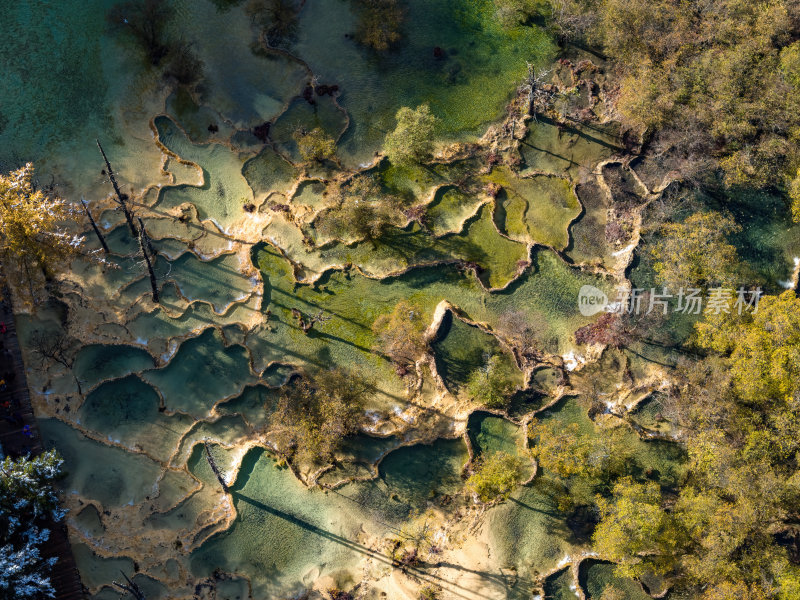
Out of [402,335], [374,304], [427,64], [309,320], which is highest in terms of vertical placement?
[427,64]

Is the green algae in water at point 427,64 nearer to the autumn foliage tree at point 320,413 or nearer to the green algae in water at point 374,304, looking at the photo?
the green algae in water at point 374,304

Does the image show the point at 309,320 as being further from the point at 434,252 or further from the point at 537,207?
the point at 537,207

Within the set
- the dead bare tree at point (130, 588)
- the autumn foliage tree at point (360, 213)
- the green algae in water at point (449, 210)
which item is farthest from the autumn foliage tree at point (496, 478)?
the dead bare tree at point (130, 588)

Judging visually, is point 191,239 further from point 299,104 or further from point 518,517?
point 518,517

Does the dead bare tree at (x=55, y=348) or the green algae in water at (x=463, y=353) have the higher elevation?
the green algae in water at (x=463, y=353)

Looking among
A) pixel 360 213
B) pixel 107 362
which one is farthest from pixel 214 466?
pixel 360 213

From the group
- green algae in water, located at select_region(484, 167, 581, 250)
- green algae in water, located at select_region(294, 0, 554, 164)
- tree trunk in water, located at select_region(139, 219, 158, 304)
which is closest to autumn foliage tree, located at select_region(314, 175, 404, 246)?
green algae in water, located at select_region(294, 0, 554, 164)
